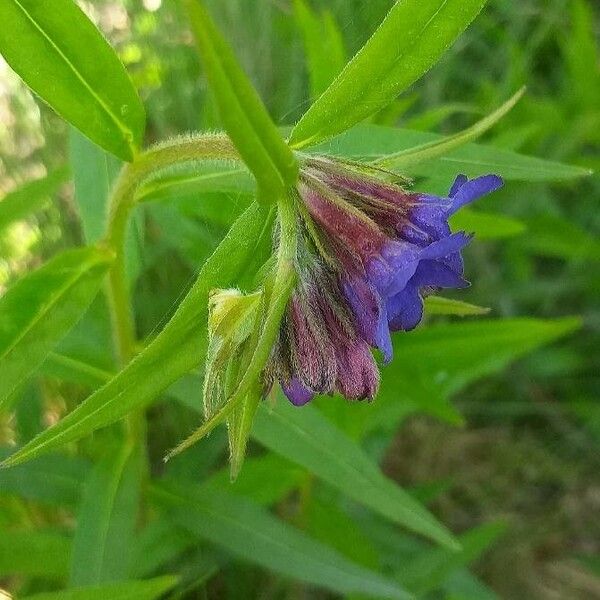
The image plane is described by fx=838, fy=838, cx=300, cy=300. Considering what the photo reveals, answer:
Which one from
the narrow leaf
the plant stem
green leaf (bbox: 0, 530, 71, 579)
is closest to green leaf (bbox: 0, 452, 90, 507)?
green leaf (bbox: 0, 530, 71, 579)

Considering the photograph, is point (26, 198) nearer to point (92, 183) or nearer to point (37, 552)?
point (92, 183)

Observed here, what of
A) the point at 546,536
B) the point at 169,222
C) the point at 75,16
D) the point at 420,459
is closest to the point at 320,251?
the point at 75,16

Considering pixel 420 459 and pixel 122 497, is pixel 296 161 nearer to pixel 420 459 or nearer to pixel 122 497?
pixel 122 497

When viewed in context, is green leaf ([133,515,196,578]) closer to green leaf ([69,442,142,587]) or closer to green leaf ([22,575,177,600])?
green leaf ([69,442,142,587])

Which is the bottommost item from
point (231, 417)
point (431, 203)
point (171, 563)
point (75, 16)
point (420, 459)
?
point (420, 459)

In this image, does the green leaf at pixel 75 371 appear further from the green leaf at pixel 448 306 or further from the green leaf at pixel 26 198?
the green leaf at pixel 448 306

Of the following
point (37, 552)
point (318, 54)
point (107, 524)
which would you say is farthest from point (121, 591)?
point (318, 54)

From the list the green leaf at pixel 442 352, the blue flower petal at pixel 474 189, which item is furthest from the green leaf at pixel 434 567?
the blue flower petal at pixel 474 189
